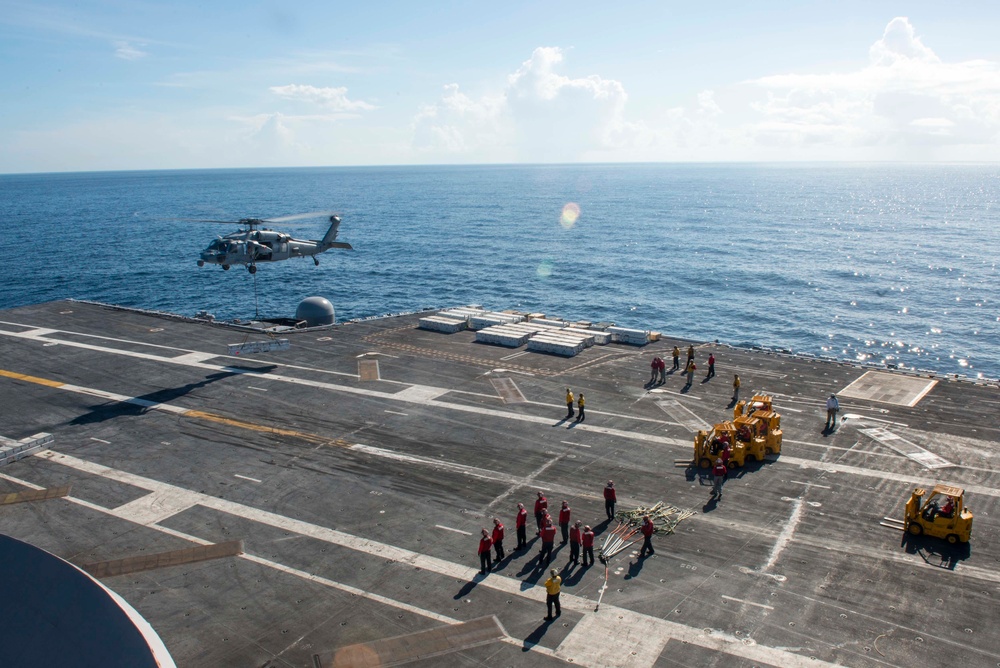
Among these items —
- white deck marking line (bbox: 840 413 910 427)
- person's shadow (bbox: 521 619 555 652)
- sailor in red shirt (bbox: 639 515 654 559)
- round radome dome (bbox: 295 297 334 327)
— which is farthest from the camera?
round radome dome (bbox: 295 297 334 327)

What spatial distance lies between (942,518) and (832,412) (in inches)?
458

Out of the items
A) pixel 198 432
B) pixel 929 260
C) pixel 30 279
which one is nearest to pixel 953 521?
pixel 198 432

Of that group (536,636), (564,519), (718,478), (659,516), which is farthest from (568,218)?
(536,636)

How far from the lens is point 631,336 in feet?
176

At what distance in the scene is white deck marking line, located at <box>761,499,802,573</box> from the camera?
24656 mm

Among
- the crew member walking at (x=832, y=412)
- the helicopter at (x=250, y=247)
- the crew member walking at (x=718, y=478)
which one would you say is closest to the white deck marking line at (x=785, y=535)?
the crew member walking at (x=718, y=478)

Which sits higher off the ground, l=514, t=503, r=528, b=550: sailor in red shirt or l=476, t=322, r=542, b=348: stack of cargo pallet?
l=476, t=322, r=542, b=348: stack of cargo pallet

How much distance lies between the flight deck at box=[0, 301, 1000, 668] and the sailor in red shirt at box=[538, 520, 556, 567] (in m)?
0.50

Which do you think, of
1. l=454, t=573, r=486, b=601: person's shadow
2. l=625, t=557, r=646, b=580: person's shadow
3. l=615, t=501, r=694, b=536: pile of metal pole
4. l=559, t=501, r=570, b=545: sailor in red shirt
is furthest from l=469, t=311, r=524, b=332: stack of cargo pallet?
l=454, t=573, r=486, b=601: person's shadow

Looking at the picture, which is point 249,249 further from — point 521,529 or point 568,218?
point 568,218

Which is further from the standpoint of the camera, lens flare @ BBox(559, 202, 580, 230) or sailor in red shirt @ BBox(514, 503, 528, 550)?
lens flare @ BBox(559, 202, 580, 230)

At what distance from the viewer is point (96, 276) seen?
348 ft

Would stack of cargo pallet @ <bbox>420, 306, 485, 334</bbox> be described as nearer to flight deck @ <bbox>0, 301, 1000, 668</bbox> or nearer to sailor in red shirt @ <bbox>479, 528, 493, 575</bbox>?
flight deck @ <bbox>0, 301, 1000, 668</bbox>

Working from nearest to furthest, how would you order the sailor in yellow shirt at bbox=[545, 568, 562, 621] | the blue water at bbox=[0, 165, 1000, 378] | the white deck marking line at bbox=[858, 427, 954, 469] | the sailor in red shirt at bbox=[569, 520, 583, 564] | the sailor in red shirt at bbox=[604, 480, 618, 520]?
the sailor in yellow shirt at bbox=[545, 568, 562, 621]
the sailor in red shirt at bbox=[569, 520, 583, 564]
the sailor in red shirt at bbox=[604, 480, 618, 520]
the white deck marking line at bbox=[858, 427, 954, 469]
the blue water at bbox=[0, 165, 1000, 378]
